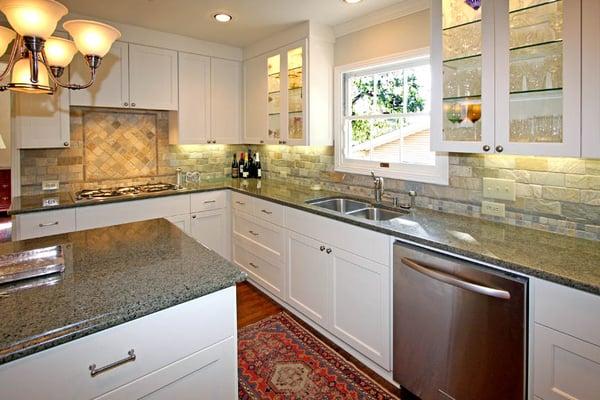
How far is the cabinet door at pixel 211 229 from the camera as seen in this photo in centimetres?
349

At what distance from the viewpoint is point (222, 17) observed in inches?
116

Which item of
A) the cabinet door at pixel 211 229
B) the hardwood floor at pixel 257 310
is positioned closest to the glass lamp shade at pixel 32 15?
the hardwood floor at pixel 257 310

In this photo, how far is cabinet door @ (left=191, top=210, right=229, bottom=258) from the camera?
349 cm

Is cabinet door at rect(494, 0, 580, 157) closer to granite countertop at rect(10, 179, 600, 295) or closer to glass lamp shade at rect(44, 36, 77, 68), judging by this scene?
granite countertop at rect(10, 179, 600, 295)

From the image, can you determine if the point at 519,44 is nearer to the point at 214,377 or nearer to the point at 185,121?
the point at 214,377

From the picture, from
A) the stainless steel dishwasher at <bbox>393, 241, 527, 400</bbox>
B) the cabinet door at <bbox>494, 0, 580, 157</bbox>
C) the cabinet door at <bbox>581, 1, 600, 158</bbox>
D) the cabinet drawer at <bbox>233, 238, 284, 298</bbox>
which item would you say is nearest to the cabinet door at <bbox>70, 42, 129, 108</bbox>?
the cabinet drawer at <bbox>233, 238, 284, 298</bbox>

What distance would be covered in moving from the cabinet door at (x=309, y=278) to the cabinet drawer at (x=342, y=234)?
73 millimetres

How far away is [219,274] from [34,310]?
55 cm

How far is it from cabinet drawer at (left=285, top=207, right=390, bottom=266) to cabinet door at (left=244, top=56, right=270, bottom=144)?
1127mm

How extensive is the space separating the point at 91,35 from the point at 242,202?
2068mm

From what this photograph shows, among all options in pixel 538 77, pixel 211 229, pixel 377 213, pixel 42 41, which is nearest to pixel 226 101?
pixel 211 229

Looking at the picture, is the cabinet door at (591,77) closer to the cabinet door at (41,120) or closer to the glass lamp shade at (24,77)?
the glass lamp shade at (24,77)

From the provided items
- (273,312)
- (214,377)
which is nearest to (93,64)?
(214,377)

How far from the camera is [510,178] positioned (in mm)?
2074
